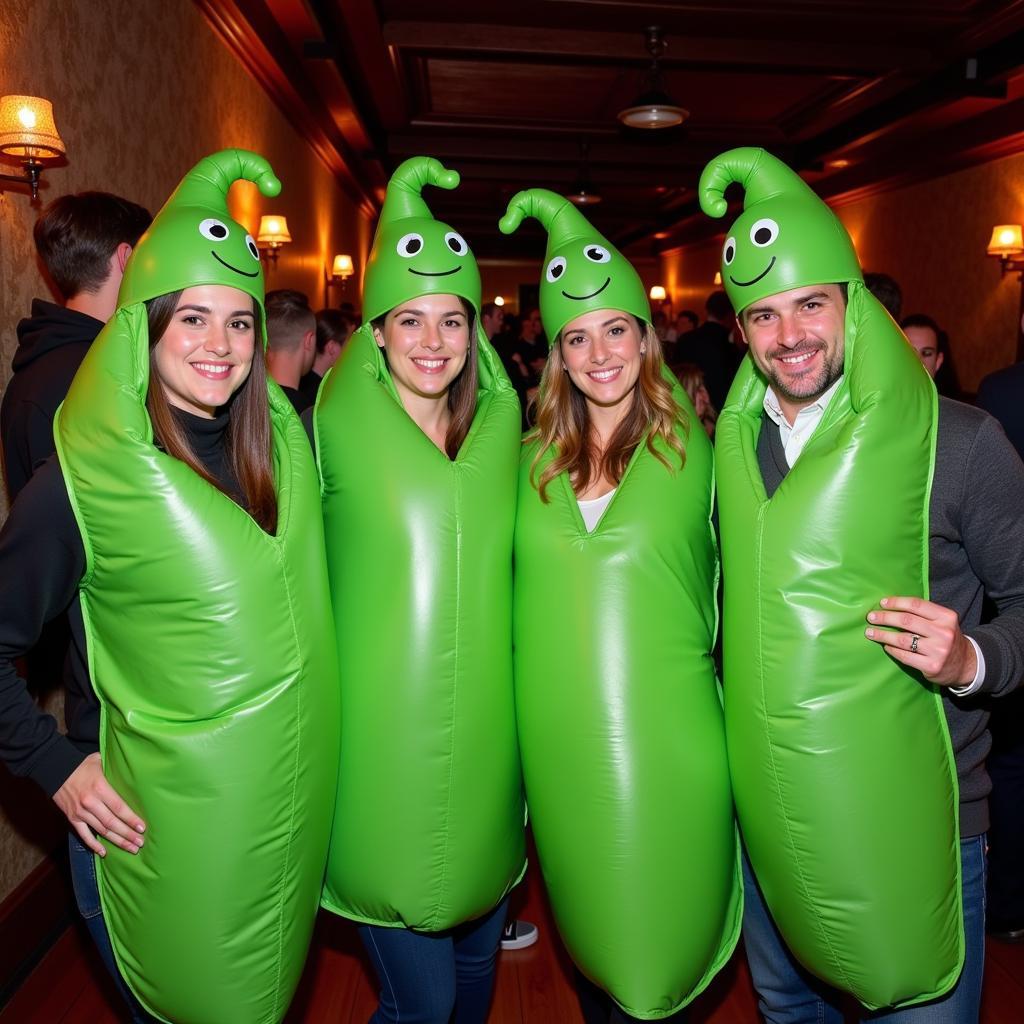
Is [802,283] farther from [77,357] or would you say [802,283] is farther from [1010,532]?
[77,357]

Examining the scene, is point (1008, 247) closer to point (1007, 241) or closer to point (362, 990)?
point (1007, 241)

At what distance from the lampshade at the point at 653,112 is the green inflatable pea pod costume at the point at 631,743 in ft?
15.6

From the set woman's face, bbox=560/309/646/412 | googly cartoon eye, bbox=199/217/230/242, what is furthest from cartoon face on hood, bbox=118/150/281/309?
woman's face, bbox=560/309/646/412

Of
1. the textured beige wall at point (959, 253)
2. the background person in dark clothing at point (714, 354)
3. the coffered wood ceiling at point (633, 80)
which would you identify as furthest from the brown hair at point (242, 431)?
the textured beige wall at point (959, 253)

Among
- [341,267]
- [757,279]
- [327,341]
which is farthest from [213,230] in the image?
[341,267]

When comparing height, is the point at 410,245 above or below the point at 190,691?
above

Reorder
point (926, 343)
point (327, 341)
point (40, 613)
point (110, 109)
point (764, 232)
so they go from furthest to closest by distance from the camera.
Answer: point (327, 341) < point (926, 343) < point (110, 109) < point (764, 232) < point (40, 613)

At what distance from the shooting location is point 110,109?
3270 millimetres

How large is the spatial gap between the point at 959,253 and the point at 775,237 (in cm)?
699

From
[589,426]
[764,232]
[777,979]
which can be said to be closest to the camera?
[764,232]

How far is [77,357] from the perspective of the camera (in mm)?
2203

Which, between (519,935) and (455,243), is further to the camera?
(519,935)

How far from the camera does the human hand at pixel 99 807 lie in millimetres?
1407

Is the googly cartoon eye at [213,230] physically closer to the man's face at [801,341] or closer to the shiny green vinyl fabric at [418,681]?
the shiny green vinyl fabric at [418,681]
